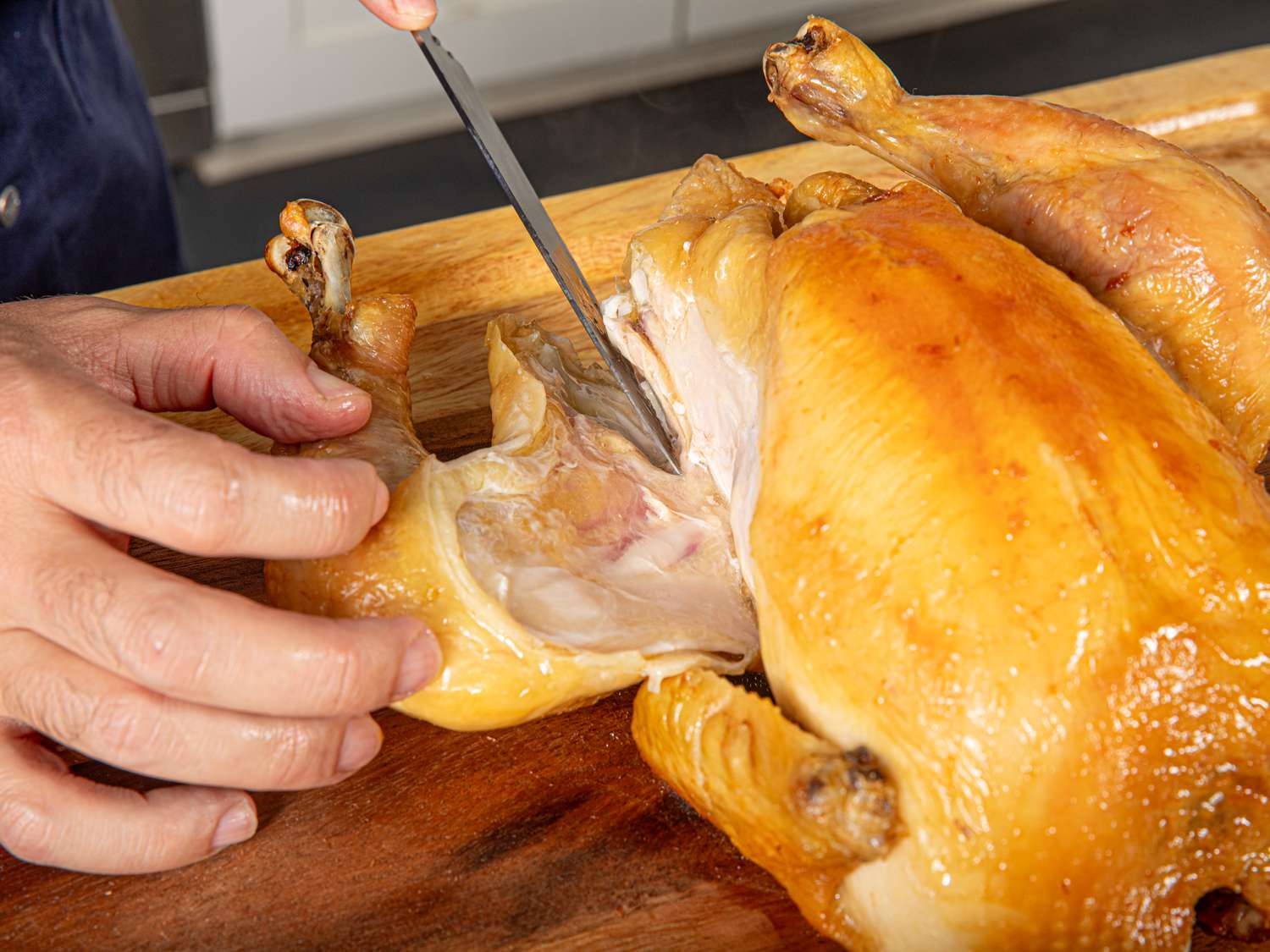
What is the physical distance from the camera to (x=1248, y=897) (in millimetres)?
1396

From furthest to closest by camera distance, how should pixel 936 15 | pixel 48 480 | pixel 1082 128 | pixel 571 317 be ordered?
pixel 936 15 < pixel 571 317 < pixel 1082 128 < pixel 48 480

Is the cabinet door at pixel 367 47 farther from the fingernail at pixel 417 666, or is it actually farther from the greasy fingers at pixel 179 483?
the fingernail at pixel 417 666

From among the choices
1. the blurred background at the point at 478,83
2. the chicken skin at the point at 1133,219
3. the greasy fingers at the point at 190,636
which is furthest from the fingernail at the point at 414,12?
the blurred background at the point at 478,83

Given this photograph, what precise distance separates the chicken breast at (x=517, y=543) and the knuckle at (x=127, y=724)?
0.24 meters

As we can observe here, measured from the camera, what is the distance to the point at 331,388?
1.75 meters

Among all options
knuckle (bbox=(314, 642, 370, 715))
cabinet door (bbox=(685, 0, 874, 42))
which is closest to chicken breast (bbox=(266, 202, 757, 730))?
knuckle (bbox=(314, 642, 370, 715))

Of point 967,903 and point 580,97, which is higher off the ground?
point 967,903

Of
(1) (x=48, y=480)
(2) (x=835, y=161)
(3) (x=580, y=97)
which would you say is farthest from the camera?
(3) (x=580, y=97)

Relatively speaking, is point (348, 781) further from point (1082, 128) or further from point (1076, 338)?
point (1082, 128)

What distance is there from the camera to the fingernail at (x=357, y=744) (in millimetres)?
1510

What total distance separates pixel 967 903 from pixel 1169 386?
0.62 metres

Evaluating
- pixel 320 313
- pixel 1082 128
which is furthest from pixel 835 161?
pixel 320 313

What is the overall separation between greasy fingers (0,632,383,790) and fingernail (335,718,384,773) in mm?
16

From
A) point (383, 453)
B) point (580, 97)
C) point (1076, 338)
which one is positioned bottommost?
point (580, 97)
